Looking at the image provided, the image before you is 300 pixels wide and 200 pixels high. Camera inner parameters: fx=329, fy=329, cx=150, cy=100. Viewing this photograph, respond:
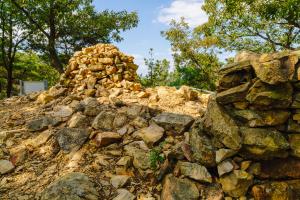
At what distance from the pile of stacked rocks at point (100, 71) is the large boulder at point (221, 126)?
4.51m

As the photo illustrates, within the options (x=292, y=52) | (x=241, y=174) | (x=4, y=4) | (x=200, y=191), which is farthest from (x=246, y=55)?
(x=4, y=4)

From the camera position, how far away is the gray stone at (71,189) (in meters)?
6.07

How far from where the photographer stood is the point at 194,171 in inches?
243

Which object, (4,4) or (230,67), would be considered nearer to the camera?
(230,67)

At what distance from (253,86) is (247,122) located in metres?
0.67

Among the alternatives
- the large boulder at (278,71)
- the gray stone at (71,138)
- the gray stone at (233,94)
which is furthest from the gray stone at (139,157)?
the large boulder at (278,71)

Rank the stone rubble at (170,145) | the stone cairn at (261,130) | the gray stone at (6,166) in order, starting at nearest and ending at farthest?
1. the stone cairn at (261,130)
2. the stone rubble at (170,145)
3. the gray stone at (6,166)

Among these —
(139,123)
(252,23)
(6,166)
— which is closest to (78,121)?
(139,123)

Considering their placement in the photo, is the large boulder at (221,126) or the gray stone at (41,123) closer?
the large boulder at (221,126)

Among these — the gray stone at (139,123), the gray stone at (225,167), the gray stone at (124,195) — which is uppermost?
the gray stone at (139,123)

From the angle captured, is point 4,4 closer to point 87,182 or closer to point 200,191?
point 87,182

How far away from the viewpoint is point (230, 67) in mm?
5996

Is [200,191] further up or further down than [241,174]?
further down

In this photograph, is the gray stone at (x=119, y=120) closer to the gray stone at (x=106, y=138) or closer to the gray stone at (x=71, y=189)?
the gray stone at (x=106, y=138)
